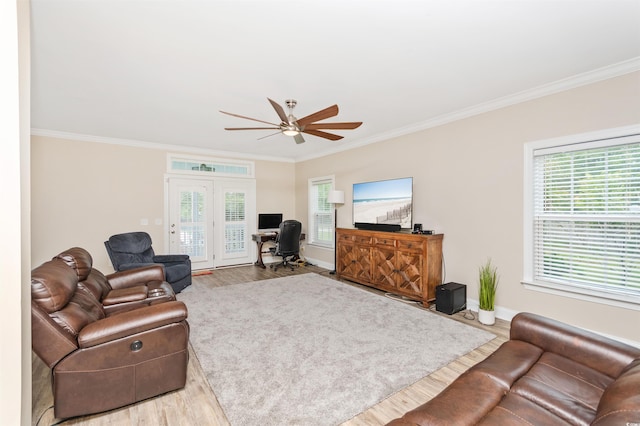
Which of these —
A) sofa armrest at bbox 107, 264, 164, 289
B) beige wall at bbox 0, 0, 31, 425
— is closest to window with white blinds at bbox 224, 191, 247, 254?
sofa armrest at bbox 107, 264, 164, 289

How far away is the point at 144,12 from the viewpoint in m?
1.94

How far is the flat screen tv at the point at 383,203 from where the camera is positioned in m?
4.44

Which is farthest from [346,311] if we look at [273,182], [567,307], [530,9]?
[273,182]

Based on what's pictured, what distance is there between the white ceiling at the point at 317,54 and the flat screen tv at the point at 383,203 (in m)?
1.21

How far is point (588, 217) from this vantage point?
9.37ft

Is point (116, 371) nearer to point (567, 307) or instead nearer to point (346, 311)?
point (346, 311)

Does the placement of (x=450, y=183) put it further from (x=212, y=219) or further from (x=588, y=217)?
(x=212, y=219)

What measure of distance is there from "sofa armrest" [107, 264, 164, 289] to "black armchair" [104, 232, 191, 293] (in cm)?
60

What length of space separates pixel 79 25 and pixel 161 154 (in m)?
3.89

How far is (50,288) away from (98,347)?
0.48 metres

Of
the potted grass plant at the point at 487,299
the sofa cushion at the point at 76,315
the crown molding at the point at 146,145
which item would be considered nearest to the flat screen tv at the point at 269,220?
the crown molding at the point at 146,145

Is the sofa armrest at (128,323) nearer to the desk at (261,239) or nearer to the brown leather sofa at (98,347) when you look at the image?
the brown leather sofa at (98,347)

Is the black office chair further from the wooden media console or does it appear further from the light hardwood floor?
the light hardwood floor

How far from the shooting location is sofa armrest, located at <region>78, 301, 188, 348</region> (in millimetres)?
1760
